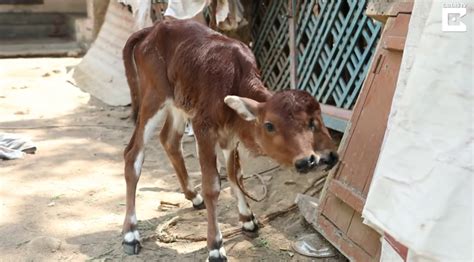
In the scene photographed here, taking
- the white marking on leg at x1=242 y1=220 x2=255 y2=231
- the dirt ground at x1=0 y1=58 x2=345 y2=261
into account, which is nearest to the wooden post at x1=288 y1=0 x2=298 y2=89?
the dirt ground at x1=0 y1=58 x2=345 y2=261

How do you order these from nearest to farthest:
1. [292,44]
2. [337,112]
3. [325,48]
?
1. [337,112]
2. [325,48]
3. [292,44]

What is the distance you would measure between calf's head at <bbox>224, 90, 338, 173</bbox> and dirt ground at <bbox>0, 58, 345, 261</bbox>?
97 cm

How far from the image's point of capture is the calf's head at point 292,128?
119 inches

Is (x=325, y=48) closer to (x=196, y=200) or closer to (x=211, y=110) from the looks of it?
(x=196, y=200)

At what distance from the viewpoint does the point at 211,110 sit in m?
3.69

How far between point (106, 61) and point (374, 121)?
6706 mm

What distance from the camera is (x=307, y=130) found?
310cm

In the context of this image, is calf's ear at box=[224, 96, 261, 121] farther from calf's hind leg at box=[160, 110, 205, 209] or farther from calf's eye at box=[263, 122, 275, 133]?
calf's hind leg at box=[160, 110, 205, 209]

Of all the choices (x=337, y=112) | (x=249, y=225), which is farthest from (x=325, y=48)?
(x=249, y=225)

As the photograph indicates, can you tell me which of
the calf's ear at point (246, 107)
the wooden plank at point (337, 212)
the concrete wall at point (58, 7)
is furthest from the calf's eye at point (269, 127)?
the concrete wall at point (58, 7)

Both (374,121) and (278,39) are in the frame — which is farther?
(278,39)

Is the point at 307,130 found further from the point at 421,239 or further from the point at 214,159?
the point at 421,239

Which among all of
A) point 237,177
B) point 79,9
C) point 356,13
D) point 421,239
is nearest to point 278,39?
point 356,13
